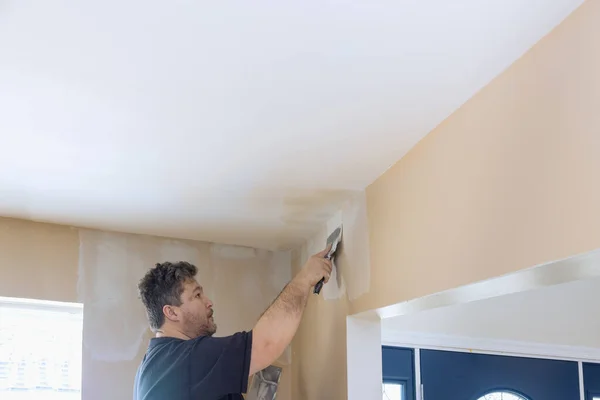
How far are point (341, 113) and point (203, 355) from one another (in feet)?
2.85

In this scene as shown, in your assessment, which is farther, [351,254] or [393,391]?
[393,391]

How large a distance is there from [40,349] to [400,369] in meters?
1.60

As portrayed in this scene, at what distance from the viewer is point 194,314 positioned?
2.36 m

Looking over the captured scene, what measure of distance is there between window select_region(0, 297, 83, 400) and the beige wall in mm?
1424

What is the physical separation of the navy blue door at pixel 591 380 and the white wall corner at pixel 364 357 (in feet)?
5.45

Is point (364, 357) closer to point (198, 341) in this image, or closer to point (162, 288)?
point (198, 341)

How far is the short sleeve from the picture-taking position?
2.04 metres

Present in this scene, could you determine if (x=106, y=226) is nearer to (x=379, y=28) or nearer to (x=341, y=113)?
(x=341, y=113)

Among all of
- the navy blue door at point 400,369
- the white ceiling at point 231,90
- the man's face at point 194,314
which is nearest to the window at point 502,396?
the navy blue door at point 400,369

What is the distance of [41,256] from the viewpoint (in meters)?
2.83

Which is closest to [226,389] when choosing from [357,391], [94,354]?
[357,391]

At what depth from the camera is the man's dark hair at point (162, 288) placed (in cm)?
236

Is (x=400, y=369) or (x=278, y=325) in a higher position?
(x=278, y=325)

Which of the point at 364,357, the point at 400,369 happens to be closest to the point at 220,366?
the point at 364,357
